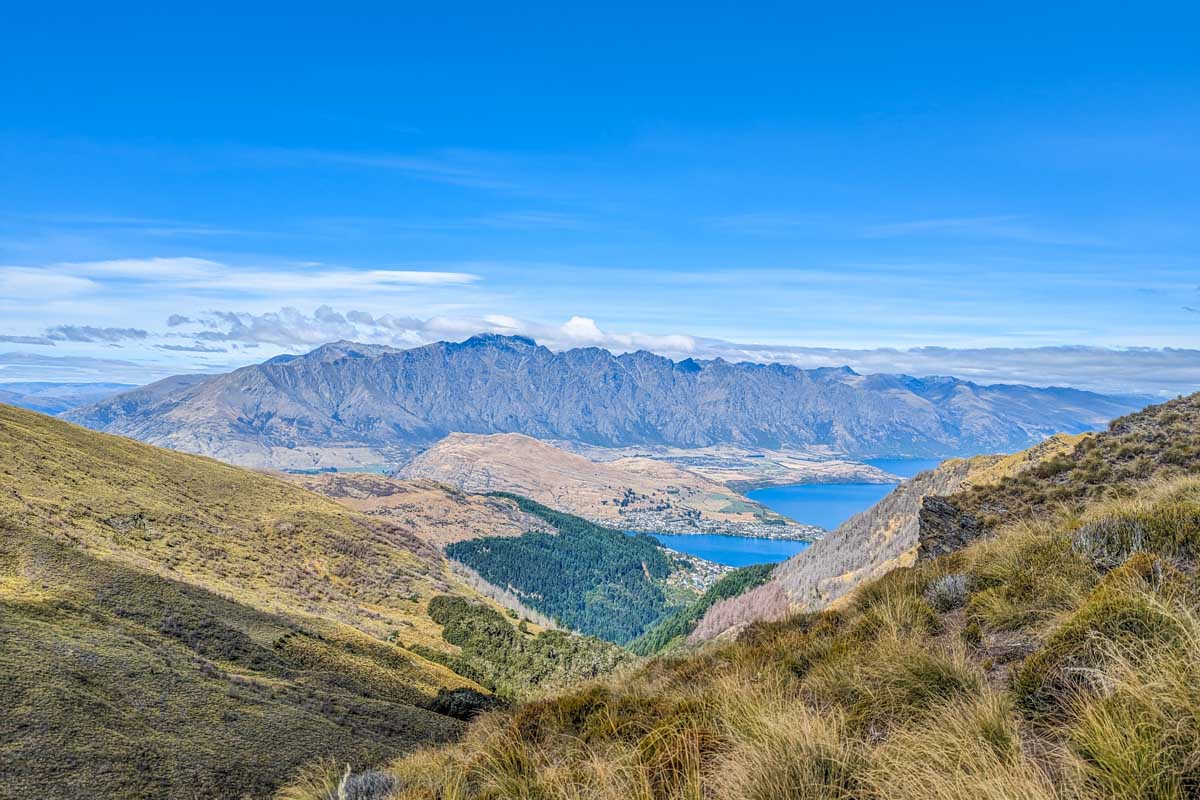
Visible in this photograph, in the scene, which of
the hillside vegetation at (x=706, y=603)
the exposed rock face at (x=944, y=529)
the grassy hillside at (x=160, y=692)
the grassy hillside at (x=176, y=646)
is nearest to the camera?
the grassy hillside at (x=160, y=692)

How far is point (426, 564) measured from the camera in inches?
4008

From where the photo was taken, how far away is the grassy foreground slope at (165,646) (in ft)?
56.2

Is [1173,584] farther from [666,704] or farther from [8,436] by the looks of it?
[8,436]

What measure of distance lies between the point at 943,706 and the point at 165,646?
30806 mm

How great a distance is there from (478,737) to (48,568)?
3075 cm

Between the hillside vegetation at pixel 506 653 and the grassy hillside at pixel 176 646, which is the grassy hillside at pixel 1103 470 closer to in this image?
the grassy hillside at pixel 176 646

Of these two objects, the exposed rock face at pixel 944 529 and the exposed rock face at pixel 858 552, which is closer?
the exposed rock face at pixel 944 529

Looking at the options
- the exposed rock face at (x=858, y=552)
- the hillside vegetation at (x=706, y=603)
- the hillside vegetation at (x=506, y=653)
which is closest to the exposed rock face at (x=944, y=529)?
the exposed rock face at (x=858, y=552)

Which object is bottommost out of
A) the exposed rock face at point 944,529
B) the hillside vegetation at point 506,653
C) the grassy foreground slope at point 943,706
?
the hillside vegetation at point 506,653

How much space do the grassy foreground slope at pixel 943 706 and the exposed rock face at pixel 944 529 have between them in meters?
9.23

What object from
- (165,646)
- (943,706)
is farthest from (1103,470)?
(165,646)

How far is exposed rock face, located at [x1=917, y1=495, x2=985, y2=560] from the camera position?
2014 cm

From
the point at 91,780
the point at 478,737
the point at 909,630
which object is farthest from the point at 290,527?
the point at 909,630

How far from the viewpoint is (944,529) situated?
21953 mm
